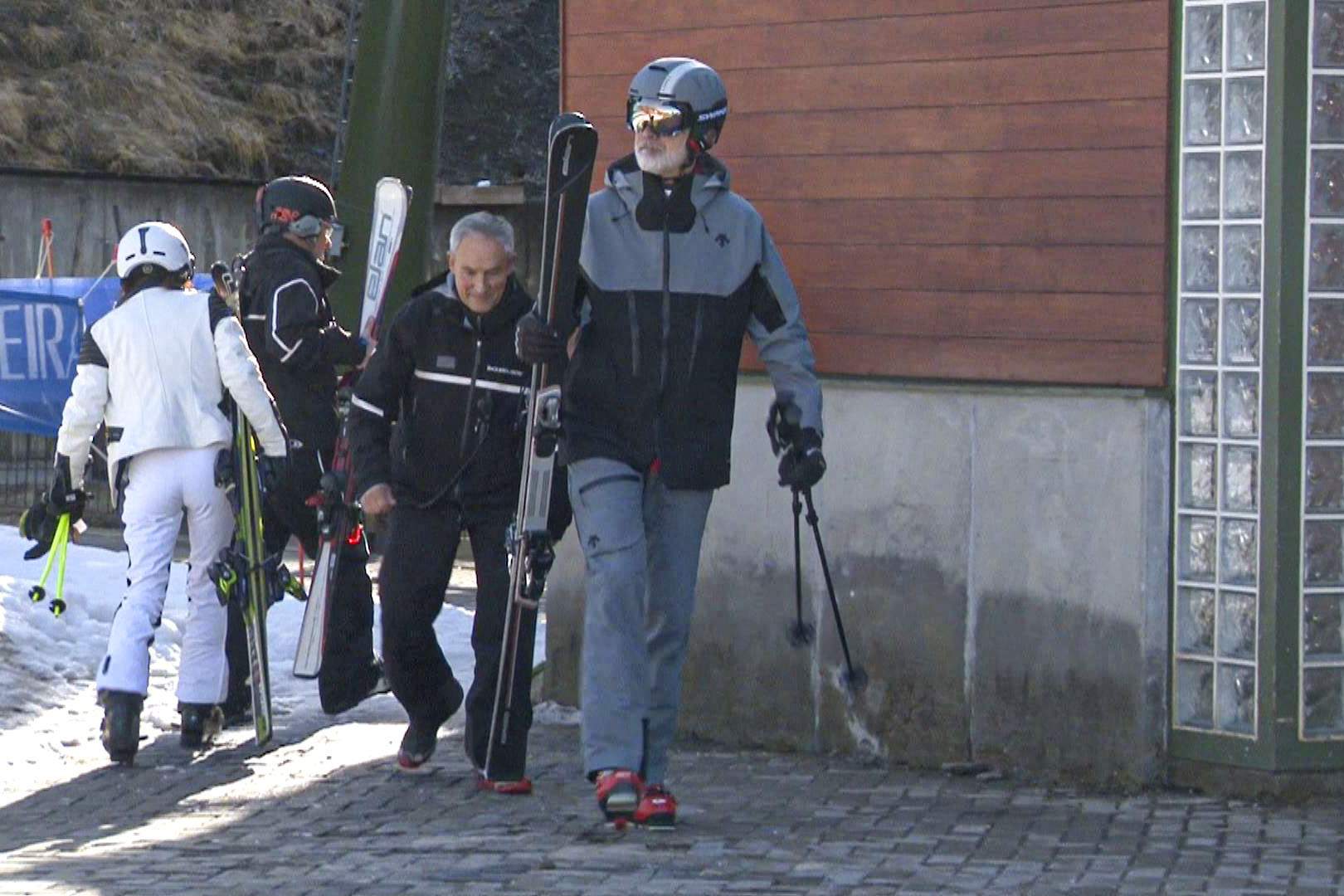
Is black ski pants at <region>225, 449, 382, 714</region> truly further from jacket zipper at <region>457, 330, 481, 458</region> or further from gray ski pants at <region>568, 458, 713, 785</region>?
gray ski pants at <region>568, 458, 713, 785</region>

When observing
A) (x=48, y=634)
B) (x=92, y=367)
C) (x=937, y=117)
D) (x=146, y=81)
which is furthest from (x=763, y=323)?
(x=146, y=81)

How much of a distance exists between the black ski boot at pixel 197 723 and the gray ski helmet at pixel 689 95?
285 centimetres

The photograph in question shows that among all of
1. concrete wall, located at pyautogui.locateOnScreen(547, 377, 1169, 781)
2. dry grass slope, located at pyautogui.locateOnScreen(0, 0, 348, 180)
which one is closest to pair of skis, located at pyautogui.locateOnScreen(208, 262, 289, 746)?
concrete wall, located at pyautogui.locateOnScreen(547, 377, 1169, 781)

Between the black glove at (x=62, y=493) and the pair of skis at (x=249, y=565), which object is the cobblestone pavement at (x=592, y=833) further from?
the black glove at (x=62, y=493)

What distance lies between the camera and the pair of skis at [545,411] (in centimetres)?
762

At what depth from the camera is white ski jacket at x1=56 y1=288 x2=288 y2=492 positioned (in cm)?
923

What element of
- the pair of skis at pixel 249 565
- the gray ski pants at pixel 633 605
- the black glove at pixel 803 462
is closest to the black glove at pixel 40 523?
the pair of skis at pixel 249 565

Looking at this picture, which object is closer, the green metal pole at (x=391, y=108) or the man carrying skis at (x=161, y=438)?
the man carrying skis at (x=161, y=438)

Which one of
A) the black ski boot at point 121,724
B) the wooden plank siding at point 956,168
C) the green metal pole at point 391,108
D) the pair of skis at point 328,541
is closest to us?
the wooden plank siding at point 956,168

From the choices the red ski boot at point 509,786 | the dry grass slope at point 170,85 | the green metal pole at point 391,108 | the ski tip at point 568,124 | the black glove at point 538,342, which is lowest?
the red ski boot at point 509,786

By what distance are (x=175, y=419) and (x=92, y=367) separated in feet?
1.11

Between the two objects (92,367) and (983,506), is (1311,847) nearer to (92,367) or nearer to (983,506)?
(983,506)

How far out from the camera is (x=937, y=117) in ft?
28.4

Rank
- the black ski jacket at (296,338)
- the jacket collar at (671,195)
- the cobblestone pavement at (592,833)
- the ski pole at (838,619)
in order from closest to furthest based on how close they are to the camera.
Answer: the cobblestone pavement at (592,833) → the jacket collar at (671,195) → the ski pole at (838,619) → the black ski jacket at (296,338)
